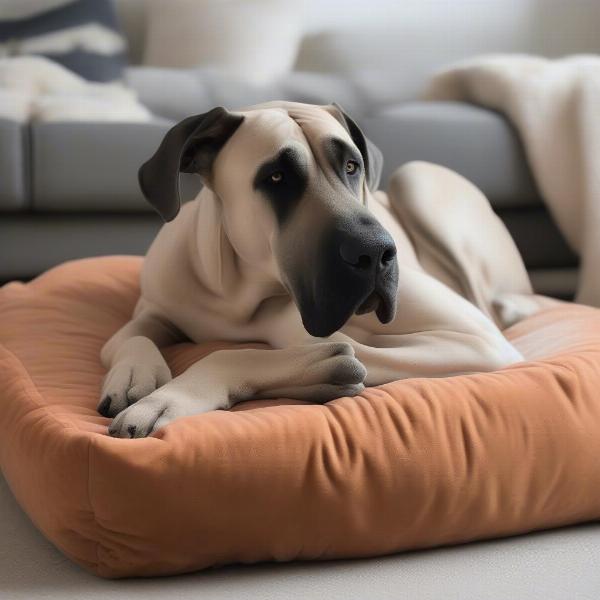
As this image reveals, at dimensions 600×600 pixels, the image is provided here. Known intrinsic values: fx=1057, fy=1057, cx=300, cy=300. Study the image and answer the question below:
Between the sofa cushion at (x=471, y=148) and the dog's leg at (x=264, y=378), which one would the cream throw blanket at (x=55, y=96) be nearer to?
the sofa cushion at (x=471, y=148)

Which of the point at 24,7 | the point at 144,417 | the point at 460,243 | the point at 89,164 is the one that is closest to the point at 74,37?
the point at 24,7

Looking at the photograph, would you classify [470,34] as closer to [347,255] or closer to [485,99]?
[485,99]

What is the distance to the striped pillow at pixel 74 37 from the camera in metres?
3.53

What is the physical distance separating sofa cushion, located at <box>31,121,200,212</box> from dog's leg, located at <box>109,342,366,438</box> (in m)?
1.26

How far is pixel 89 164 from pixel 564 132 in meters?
1.26

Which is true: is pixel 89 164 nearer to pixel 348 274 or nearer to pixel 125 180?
pixel 125 180

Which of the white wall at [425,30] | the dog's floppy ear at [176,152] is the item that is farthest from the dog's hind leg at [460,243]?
the white wall at [425,30]

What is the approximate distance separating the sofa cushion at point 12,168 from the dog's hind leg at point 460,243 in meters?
0.96

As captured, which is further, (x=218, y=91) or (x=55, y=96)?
(x=218, y=91)

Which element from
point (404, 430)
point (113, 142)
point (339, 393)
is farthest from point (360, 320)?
point (113, 142)

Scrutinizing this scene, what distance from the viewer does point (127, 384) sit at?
160 centimetres

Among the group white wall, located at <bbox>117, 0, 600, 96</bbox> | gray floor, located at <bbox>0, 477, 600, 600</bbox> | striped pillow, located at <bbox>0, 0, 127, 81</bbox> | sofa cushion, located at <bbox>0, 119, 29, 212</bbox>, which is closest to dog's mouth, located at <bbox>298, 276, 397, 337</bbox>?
gray floor, located at <bbox>0, 477, 600, 600</bbox>

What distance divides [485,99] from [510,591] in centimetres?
208

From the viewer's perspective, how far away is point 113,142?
277 cm
